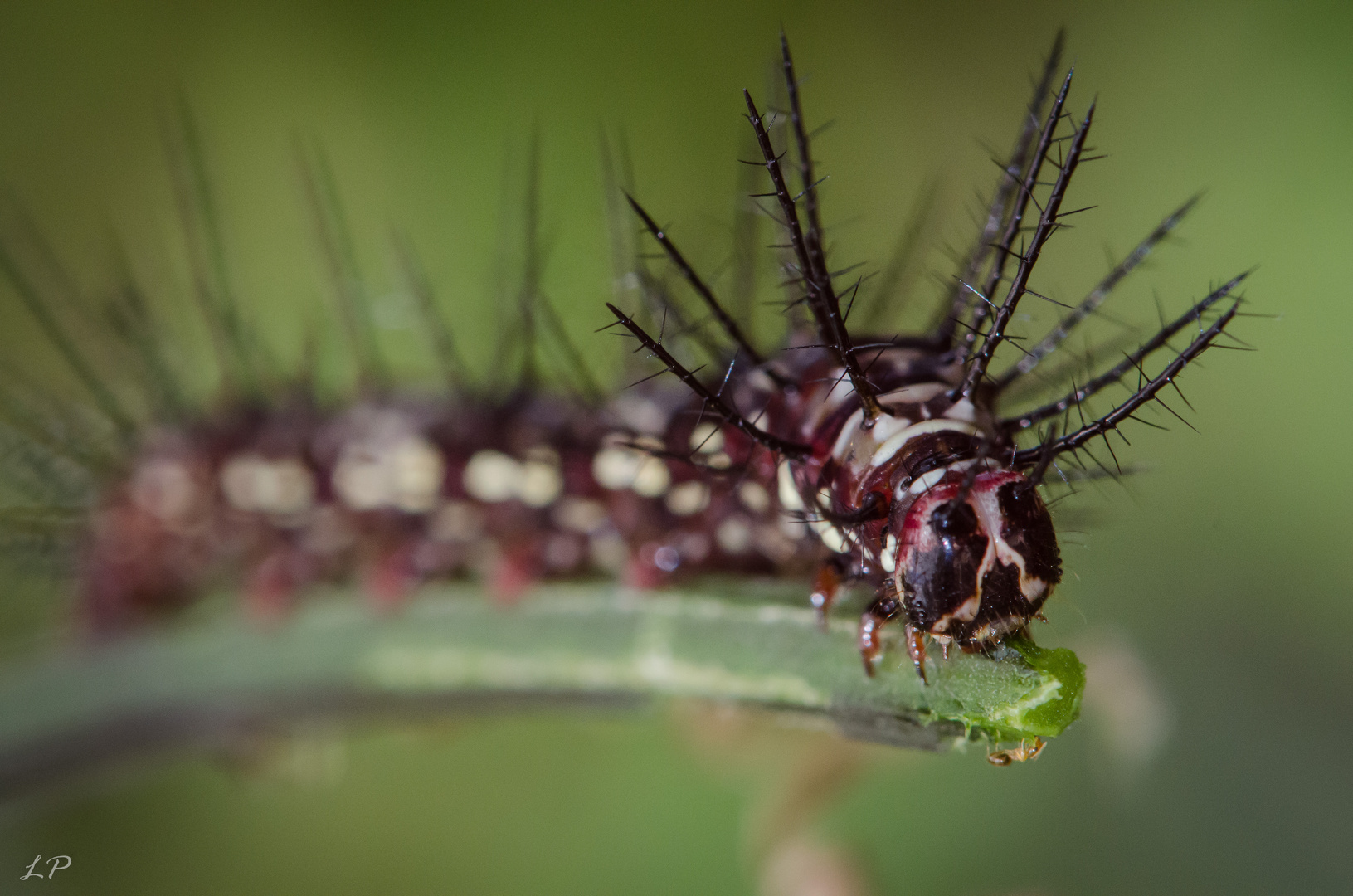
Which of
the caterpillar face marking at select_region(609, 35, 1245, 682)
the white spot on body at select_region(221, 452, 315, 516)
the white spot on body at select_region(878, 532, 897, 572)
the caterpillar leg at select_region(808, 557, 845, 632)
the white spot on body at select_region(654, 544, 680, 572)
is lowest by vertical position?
the white spot on body at select_region(221, 452, 315, 516)

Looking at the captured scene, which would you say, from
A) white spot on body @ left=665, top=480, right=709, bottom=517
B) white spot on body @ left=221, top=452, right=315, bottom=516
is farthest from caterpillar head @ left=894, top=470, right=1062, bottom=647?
white spot on body @ left=221, top=452, right=315, bottom=516

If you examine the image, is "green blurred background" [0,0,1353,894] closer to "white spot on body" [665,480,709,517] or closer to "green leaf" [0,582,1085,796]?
"green leaf" [0,582,1085,796]

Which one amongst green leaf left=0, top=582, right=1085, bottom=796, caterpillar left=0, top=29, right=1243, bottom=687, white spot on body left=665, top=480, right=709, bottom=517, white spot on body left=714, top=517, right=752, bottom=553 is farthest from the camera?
white spot on body left=665, top=480, right=709, bottom=517

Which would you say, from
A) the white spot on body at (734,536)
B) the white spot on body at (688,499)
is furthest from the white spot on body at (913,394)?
the white spot on body at (688,499)

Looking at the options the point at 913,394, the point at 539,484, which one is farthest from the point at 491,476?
the point at 913,394

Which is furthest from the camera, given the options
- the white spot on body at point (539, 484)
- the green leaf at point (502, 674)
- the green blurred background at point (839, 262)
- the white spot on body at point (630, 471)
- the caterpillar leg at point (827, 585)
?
the white spot on body at point (539, 484)

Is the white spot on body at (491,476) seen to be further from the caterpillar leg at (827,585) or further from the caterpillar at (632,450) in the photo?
the caterpillar leg at (827,585)
